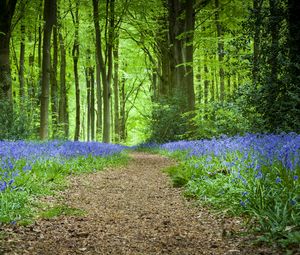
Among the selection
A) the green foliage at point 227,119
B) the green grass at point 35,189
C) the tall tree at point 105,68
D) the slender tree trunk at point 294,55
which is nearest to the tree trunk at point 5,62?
the tall tree at point 105,68

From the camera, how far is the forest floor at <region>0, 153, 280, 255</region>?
331cm

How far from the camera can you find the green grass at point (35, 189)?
13.9ft

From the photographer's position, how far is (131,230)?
4.03 metres

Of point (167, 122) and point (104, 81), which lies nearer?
point (104, 81)

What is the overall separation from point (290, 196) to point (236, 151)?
280 centimetres

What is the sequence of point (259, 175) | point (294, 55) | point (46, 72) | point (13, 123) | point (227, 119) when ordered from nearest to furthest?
1. point (259, 175)
2. point (294, 55)
3. point (46, 72)
4. point (227, 119)
5. point (13, 123)

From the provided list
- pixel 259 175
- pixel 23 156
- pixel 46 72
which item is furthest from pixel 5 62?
pixel 259 175

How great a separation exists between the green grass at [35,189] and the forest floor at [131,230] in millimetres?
210

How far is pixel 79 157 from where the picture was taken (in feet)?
32.0

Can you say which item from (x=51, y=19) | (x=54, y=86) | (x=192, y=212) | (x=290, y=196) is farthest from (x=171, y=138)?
(x=290, y=196)

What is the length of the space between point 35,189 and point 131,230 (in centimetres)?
231

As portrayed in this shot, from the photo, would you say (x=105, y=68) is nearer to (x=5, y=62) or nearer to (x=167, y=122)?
(x=167, y=122)

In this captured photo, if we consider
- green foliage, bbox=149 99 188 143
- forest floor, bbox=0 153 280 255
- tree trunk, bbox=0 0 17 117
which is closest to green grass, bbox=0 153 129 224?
forest floor, bbox=0 153 280 255

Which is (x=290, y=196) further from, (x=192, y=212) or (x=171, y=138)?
(x=171, y=138)
